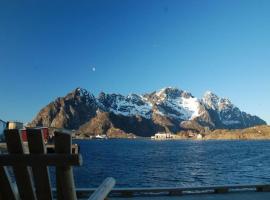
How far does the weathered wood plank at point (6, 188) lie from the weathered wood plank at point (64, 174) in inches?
29.7

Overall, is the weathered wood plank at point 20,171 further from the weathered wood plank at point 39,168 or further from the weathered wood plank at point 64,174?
the weathered wood plank at point 64,174

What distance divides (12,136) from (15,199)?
1.24 metres

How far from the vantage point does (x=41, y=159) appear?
15.0ft

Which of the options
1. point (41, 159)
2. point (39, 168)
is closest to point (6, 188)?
point (39, 168)

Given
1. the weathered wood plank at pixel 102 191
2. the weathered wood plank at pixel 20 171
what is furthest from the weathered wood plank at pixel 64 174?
the weathered wood plank at pixel 102 191

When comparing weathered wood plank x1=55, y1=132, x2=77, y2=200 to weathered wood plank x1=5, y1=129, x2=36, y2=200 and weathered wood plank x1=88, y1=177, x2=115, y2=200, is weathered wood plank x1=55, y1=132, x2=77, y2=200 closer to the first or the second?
weathered wood plank x1=5, y1=129, x2=36, y2=200

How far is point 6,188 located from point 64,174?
1134 mm

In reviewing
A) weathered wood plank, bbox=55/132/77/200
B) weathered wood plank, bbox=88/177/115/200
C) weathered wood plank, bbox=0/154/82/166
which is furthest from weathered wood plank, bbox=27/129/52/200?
weathered wood plank, bbox=88/177/115/200

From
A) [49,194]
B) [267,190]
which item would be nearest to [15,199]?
[49,194]

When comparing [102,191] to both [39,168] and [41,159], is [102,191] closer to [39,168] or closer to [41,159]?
[39,168]

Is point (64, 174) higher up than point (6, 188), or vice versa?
point (64, 174)

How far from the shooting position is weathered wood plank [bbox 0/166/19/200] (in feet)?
17.1

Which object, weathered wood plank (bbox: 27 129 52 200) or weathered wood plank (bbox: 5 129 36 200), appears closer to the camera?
weathered wood plank (bbox: 27 129 52 200)

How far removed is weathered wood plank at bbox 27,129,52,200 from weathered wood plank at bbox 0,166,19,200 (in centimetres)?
51
